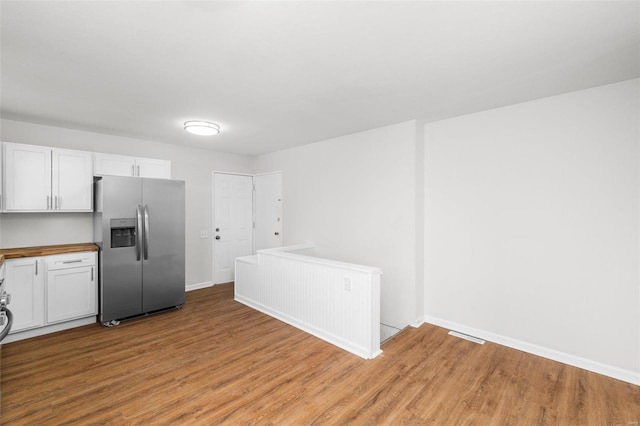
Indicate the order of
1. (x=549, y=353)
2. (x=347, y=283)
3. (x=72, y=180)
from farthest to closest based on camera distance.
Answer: (x=72, y=180), (x=347, y=283), (x=549, y=353)

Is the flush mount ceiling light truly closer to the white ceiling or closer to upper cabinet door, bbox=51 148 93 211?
the white ceiling

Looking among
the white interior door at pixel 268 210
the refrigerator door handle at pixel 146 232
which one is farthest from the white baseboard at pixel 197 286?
the refrigerator door handle at pixel 146 232

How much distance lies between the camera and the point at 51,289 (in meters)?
3.35

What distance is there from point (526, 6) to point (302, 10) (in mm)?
1241

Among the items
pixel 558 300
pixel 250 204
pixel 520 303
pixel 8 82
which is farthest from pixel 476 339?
pixel 8 82

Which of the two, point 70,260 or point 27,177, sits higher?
point 27,177

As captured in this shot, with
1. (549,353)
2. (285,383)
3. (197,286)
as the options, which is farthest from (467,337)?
(197,286)

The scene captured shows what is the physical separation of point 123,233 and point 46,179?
3.47ft

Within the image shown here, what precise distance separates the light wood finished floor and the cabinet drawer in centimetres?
80

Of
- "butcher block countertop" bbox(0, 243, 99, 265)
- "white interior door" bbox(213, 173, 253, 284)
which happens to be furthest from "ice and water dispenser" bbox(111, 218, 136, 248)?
"white interior door" bbox(213, 173, 253, 284)

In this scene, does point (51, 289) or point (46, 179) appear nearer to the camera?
point (51, 289)

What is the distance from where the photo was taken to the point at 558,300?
2.80 metres

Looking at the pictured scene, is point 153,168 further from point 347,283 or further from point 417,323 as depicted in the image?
point 417,323

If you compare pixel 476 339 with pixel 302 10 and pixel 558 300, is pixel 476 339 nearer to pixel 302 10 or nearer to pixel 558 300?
pixel 558 300
